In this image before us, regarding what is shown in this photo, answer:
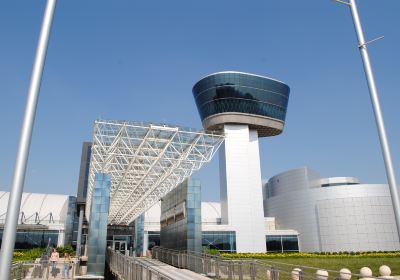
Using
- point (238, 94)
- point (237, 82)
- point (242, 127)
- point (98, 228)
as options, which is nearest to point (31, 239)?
point (242, 127)

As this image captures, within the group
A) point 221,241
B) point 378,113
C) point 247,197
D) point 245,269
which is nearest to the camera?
point 378,113

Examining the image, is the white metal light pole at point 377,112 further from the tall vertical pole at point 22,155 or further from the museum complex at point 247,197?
the museum complex at point 247,197

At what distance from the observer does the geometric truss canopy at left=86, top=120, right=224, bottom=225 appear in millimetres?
30281

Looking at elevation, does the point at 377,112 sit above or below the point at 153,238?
above

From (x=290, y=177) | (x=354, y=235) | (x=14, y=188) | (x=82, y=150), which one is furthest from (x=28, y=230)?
(x=14, y=188)

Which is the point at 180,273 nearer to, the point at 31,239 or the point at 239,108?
the point at 239,108

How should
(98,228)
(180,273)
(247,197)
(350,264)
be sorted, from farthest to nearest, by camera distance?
(247,197) → (350,264) → (98,228) → (180,273)

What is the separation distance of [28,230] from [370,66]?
189 ft

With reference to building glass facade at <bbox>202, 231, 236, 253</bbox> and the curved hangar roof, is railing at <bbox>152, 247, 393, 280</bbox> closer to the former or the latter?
building glass facade at <bbox>202, 231, 236, 253</bbox>

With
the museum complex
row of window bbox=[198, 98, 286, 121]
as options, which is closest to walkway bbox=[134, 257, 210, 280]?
the museum complex

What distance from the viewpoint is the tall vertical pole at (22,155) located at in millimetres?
5555

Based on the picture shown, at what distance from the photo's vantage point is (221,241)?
48688mm

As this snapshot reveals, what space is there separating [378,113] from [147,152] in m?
26.4

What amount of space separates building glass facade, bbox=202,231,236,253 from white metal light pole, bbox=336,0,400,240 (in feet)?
132
